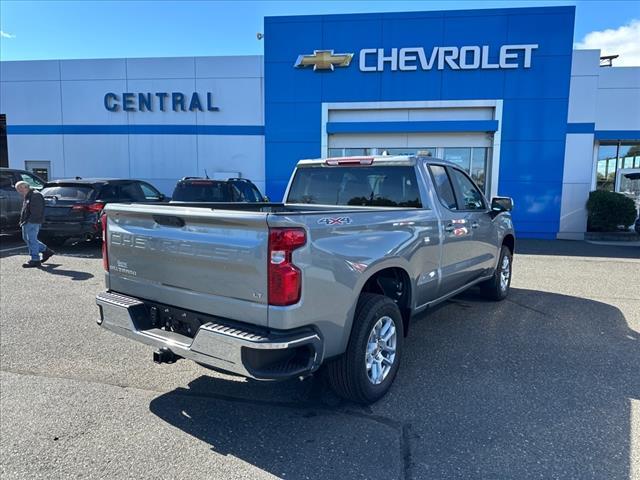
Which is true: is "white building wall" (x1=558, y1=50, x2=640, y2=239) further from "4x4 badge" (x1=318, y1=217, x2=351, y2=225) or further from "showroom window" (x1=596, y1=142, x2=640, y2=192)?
"4x4 badge" (x1=318, y1=217, x2=351, y2=225)

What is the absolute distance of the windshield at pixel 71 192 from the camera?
33.2 ft

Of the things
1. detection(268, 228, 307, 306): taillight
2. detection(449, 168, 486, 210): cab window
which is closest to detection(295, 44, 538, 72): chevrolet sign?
detection(449, 168, 486, 210): cab window

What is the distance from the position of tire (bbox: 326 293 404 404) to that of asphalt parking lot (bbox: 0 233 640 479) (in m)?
0.17

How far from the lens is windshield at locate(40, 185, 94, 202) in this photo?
33.2ft

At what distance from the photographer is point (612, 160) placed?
1627 cm

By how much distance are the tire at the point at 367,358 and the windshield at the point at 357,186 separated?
1.31 m

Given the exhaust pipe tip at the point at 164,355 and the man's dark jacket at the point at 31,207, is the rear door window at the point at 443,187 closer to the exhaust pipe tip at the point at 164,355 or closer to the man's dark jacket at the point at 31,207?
the exhaust pipe tip at the point at 164,355

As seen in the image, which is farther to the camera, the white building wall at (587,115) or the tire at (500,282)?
the white building wall at (587,115)

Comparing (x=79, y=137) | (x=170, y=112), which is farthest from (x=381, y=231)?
(x=79, y=137)

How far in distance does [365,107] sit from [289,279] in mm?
13709

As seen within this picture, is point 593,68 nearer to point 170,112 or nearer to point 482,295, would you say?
point 482,295

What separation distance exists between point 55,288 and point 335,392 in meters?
5.67

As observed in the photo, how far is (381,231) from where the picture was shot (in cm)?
359

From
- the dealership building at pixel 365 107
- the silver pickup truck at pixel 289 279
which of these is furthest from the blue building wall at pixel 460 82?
the silver pickup truck at pixel 289 279
